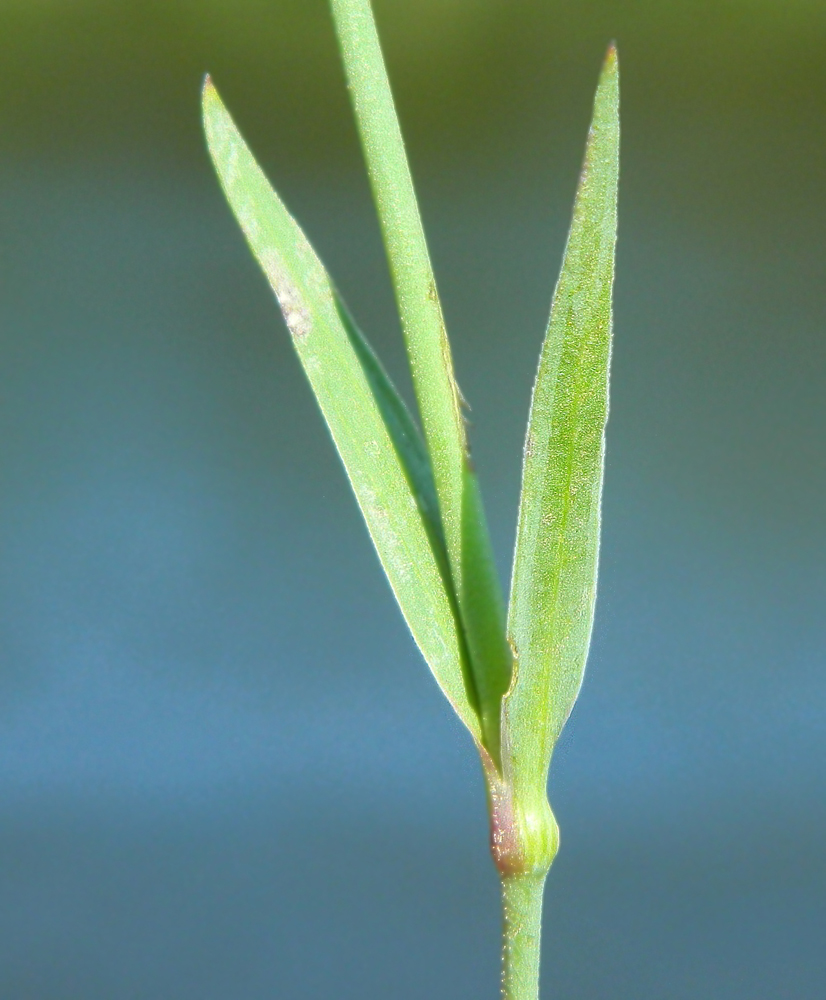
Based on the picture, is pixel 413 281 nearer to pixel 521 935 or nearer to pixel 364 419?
pixel 364 419

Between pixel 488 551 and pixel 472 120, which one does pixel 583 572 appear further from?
pixel 472 120

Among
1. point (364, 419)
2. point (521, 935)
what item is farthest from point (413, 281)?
point (521, 935)

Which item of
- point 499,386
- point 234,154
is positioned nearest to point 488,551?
point 234,154

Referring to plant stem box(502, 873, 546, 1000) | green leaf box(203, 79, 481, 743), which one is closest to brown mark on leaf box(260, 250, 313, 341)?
green leaf box(203, 79, 481, 743)

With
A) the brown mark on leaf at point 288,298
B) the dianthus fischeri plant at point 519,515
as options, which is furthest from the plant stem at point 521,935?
the brown mark on leaf at point 288,298

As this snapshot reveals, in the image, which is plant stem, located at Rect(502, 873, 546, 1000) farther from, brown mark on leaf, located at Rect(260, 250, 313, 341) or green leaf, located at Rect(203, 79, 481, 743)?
brown mark on leaf, located at Rect(260, 250, 313, 341)

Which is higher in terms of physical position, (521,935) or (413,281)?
(413,281)
